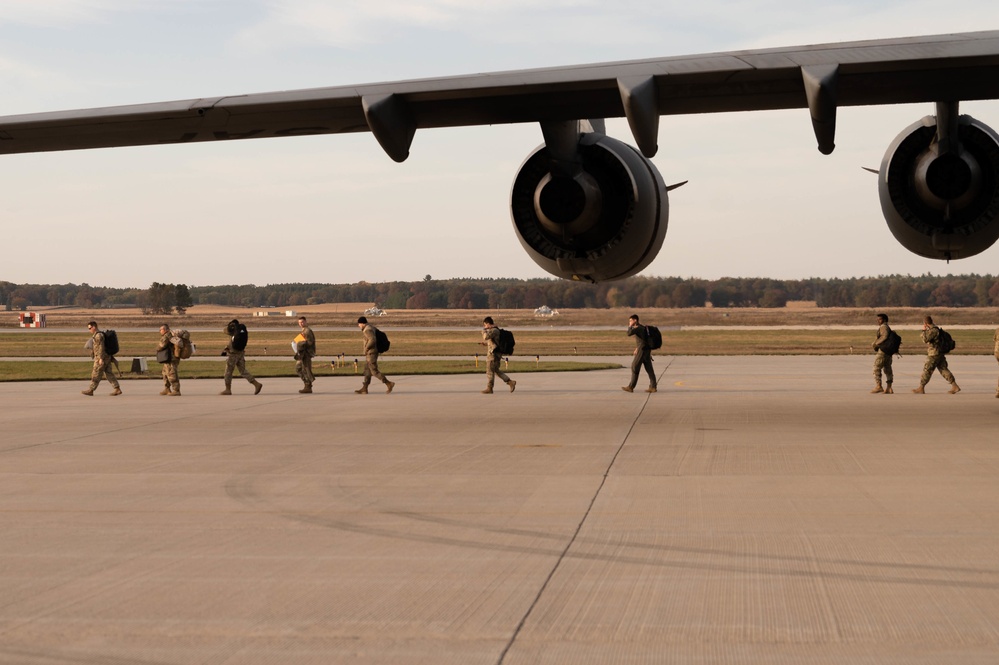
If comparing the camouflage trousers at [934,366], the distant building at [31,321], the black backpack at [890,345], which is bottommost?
the distant building at [31,321]

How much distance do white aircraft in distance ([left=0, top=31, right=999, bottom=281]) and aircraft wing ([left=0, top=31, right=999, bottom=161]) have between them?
0.06 feet

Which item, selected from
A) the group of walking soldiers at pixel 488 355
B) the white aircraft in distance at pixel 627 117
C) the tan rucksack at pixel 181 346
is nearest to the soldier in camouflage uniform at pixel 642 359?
the group of walking soldiers at pixel 488 355

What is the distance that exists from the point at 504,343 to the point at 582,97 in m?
8.42

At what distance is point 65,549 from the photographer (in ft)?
21.3

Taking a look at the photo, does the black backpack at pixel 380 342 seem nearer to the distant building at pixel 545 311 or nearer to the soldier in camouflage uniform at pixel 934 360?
the soldier in camouflage uniform at pixel 934 360

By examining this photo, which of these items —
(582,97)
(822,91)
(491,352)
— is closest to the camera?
(822,91)

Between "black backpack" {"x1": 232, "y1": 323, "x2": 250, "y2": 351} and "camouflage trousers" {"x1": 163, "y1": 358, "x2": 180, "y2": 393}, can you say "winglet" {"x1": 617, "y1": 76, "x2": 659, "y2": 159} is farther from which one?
"camouflage trousers" {"x1": 163, "y1": 358, "x2": 180, "y2": 393}

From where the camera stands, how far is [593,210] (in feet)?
39.5

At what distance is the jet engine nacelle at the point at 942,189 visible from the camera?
38.7ft

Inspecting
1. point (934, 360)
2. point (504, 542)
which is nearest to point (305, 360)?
point (934, 360)

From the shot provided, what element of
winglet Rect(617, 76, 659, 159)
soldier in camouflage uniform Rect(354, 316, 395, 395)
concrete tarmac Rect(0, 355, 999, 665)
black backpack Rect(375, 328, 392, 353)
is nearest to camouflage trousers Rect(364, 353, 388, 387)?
soldier in camouflage uniform Rect(354, 316, 395, 395)

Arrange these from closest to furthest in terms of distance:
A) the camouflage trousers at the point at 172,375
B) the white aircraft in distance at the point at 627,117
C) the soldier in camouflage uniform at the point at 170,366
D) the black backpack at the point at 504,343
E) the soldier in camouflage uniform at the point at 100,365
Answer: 1. the white aircraft in distance at the point at 627,117
2. the black backpack at the point at 504,343
3. the soldier in camouflage uniform at the point at 170,366
4. the camouflage trousers at the point at 172,375
5. the soldier in camouflage uniform at the point at 100,365

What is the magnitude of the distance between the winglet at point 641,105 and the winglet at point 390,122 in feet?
7.58

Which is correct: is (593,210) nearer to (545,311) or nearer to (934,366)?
(934,366)
